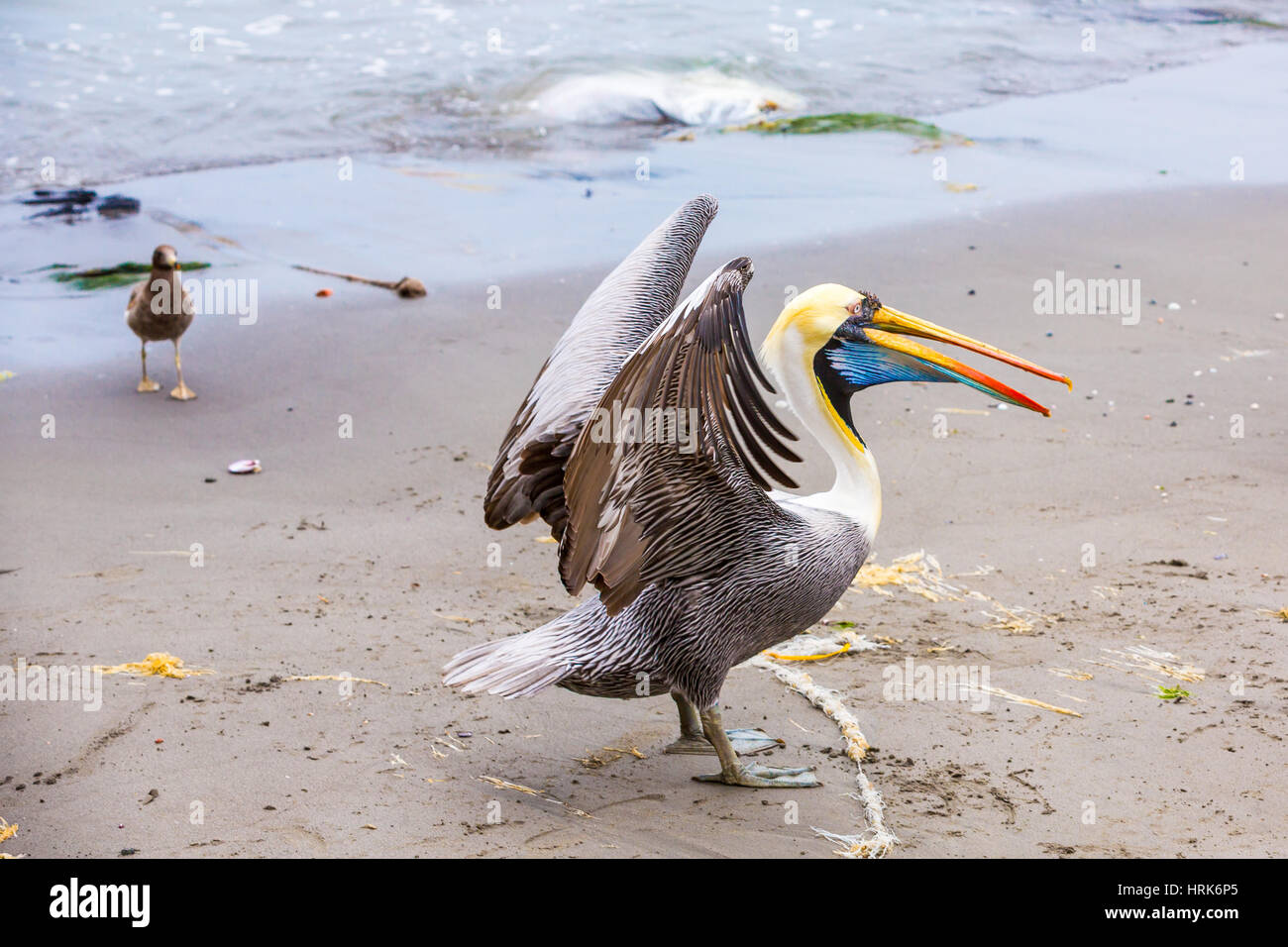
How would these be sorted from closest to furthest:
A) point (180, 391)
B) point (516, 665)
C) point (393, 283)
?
point (516, 665)
point (180, 391)
point (393, 283)

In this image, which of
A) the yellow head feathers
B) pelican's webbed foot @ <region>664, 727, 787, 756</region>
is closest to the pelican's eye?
the yellow head feathers

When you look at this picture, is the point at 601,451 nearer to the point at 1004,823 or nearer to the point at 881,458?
the point at 1004,823

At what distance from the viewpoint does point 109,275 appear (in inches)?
341

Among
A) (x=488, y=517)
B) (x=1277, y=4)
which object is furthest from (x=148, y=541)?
(x=1277, y=4)

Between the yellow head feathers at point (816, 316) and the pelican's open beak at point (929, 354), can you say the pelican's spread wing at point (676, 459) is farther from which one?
the pelican's open beak at point (929, 354)

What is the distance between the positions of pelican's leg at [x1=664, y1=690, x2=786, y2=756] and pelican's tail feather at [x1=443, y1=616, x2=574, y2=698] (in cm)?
49

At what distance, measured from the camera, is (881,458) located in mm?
6191

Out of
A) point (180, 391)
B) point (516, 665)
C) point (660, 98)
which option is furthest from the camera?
point (660, 98)

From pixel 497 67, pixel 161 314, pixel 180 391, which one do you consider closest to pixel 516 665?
pixel 180 391

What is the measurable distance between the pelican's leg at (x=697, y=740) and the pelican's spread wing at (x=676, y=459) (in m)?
0.64

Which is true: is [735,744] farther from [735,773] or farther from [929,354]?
[929,354]

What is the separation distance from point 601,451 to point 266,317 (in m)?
5.24

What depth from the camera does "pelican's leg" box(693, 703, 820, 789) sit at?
381 centimetres

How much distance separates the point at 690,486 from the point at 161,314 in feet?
15.0
